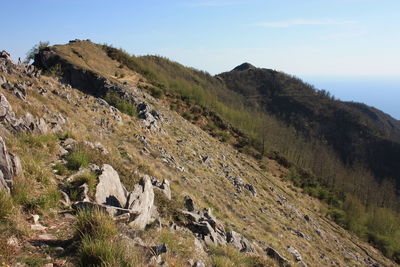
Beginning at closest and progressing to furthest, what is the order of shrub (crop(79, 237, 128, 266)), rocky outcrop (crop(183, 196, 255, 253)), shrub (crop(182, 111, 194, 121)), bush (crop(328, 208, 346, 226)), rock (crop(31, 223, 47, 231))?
shrub (crop(79, 237, 128, 266))
rock (crop(31, 223, 47, 231))
rocky outcrop (crop(183, 196, 255, 253))
bush (crop(328, 208, 346, 226))
shrub (crop(182, 111, 194, 121))

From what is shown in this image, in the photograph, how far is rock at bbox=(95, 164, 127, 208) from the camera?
7074mm

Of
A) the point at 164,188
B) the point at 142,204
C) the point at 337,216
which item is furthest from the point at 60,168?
the point at 337,216

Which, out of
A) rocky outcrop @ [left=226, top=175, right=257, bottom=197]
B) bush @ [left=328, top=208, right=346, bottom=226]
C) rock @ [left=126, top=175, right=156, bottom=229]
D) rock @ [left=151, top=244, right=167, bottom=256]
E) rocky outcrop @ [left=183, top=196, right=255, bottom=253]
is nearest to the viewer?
rock @ [left=151, top=244, right=167, bottom=256]

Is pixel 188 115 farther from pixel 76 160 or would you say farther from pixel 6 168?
pixel 6 168

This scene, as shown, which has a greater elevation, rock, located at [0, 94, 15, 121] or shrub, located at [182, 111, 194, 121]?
shrub, located at [182, 111, 194, 121]

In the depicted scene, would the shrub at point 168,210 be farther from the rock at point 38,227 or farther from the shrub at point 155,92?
the shrub at point 155,92

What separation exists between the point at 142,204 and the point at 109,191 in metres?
0.92

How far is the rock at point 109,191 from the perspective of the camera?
7074mm

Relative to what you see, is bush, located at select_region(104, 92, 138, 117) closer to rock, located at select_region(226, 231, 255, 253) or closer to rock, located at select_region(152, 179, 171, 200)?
rock, located at select_region(152, 179, 171, 200)

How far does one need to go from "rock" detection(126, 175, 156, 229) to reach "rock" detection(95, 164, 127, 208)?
0.82 feet

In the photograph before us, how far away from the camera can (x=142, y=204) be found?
751 centimetres

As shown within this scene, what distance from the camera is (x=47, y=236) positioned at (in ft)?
16.4

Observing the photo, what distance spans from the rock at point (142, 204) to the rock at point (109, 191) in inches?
9.8

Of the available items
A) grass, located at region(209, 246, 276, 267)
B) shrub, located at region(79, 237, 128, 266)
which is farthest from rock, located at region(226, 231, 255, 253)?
shrub, located at region(79, 237, 128, 266)
